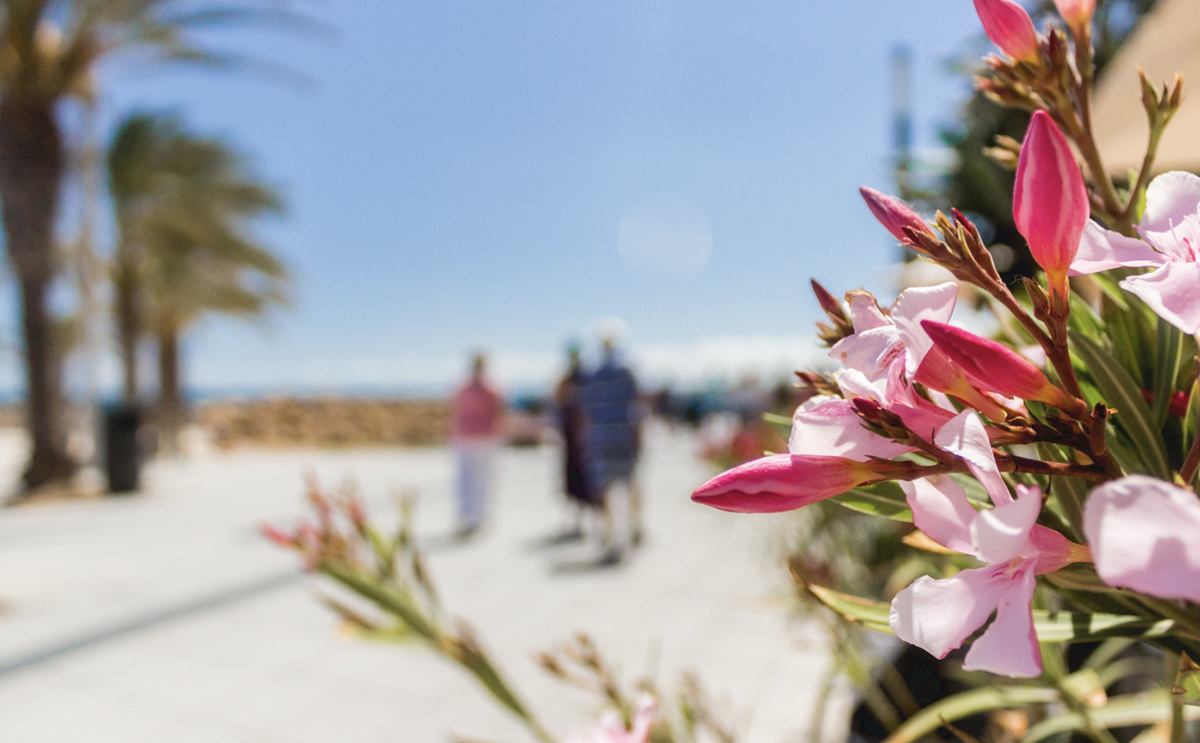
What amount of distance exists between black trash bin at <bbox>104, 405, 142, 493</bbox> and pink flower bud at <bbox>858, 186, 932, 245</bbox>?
386 inches

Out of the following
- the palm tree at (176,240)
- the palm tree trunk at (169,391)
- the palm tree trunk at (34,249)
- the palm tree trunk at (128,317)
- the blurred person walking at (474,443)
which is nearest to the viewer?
the blurred person walking at (474,443)

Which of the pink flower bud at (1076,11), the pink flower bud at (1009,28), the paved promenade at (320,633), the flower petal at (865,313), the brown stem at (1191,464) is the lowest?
the paved promenade at (320,633)

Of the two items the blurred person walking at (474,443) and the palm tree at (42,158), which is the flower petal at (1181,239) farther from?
the palm tree at (42,158)

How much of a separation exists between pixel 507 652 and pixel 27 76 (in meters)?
8.87

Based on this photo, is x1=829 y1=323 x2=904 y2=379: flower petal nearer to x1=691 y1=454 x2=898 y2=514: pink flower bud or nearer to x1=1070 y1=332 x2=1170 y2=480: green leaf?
x1=691 y1=454 x2=898 y2=514: pink flower bud

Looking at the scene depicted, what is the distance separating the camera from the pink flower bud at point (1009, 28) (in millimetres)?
482

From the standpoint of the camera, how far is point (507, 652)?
11.3 ft

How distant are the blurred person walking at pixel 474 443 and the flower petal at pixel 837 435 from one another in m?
5.91

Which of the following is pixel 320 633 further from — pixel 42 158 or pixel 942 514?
pixel 42 158

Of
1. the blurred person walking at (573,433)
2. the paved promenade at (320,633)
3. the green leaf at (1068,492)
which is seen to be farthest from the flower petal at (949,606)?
the blurred person walking at (573,433)

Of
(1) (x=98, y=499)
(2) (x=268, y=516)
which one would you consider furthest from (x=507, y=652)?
(1) (x=98, y=499)

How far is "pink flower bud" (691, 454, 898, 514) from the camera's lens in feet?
1.22

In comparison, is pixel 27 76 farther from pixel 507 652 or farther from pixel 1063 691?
pixel 1063 691

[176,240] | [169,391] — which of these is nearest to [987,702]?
[176,240]
